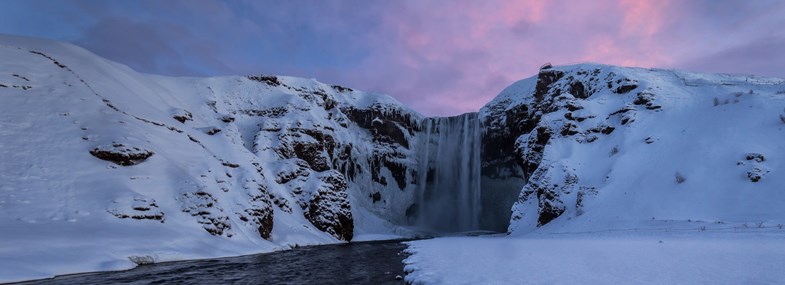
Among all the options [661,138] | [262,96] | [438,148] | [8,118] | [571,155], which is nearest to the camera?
[8,118]

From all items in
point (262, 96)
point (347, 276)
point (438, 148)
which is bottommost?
point (347, 276)

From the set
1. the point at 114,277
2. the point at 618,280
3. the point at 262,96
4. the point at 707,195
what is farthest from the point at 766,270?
the point at 262,96

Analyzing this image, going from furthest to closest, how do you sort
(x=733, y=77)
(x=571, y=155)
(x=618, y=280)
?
(x=733, y=77) < (x=571, y=155) < (x=618, y=280)

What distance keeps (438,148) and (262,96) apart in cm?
3756

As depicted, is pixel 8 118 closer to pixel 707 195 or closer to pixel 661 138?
pixel 707 195

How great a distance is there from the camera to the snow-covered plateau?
18312 mm

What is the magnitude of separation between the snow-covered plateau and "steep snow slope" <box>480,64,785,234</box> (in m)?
0.18

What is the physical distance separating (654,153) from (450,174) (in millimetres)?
47582

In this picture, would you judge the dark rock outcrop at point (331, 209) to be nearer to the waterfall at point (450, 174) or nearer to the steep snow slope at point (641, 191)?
the steep snow slope at point (641, 191)

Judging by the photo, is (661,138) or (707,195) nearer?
(707,195)

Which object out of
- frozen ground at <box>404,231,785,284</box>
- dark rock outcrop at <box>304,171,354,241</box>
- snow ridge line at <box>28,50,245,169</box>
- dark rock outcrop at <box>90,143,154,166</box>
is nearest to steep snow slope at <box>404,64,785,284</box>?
frozen ground at <box>404,231,785,284</box>

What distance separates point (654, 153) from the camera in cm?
3897

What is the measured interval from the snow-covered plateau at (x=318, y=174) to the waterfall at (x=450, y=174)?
2.77 metres

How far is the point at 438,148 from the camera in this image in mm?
88438
